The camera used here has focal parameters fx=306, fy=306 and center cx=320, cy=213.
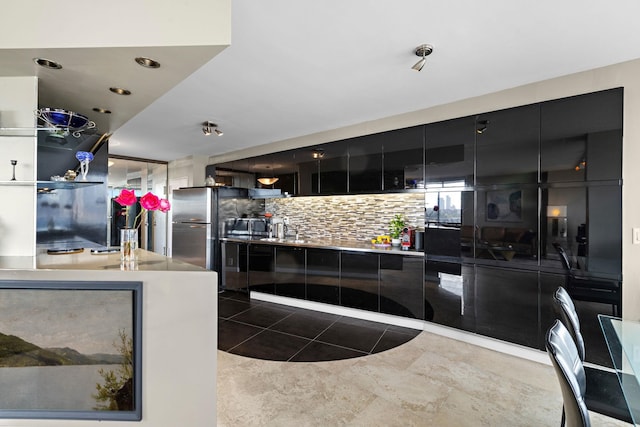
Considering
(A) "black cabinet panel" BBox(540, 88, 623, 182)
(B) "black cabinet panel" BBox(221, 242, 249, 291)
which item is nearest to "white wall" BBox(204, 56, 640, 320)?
(A) "black cabinet panel" BBox(540, 88, 623, 182)

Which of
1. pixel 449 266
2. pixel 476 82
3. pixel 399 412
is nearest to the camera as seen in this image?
pixel 399 412

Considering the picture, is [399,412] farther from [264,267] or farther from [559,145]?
[264,267]

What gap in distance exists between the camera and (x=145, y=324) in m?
1.62

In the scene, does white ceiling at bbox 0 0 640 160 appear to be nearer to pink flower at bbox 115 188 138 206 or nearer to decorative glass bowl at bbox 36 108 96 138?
decorative glass bowl at bbox 36 108 96 138

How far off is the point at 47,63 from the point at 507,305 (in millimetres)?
3882

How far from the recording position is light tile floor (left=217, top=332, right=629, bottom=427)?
1943 mm

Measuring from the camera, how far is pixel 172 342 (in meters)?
1.63

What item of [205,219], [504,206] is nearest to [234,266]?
[205,219]

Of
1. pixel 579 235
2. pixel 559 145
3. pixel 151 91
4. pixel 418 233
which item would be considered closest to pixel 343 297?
pixel 418 233

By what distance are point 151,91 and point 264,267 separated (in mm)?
3101

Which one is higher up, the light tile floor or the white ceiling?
the white ceiling

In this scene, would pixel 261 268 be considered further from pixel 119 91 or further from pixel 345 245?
pixel 119 91

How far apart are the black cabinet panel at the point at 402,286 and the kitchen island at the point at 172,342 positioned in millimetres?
2373

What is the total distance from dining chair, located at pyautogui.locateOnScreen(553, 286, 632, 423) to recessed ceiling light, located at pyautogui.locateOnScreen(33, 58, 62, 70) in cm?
310
